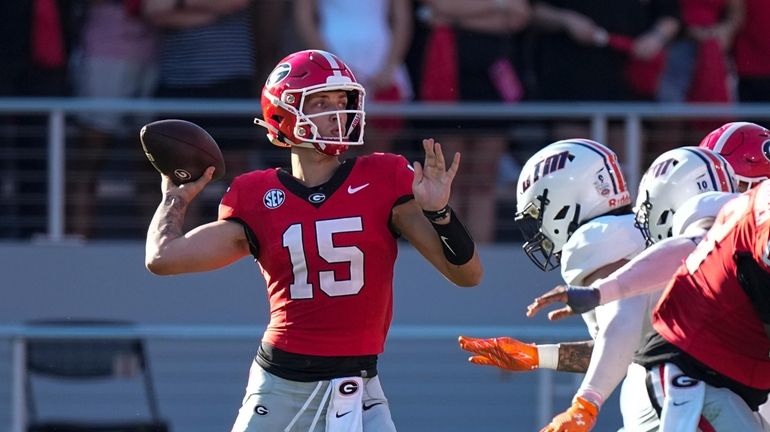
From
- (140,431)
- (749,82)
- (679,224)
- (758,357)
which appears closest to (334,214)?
(679,224)

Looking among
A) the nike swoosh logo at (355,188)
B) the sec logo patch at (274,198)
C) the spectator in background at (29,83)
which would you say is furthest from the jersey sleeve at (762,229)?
the spectator in background at (29,83)

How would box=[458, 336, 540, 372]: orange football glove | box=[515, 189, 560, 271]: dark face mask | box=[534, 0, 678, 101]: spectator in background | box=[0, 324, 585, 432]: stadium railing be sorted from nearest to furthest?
box=[458, 336, 540, 372]: orange football glove
box=[515, 189, 560, 271]: dark face mask
box=[0, 324, 585, 432]: stadium railing
box=[534, 0, 678, 101]: spectator in background

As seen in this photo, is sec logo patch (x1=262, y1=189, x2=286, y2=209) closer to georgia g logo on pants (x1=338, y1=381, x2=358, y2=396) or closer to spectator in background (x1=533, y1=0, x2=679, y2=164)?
georgia g logo on pants (x1=338, y1=381, x2=358, y2=396)

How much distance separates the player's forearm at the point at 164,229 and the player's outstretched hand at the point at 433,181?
857 millimetres

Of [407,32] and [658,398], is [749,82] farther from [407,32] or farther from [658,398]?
[658,398]

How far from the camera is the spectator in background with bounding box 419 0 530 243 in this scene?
8188 millimetres

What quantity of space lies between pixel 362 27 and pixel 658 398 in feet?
13.0

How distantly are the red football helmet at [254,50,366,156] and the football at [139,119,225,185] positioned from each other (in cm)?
26

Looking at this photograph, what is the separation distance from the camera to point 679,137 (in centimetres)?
849

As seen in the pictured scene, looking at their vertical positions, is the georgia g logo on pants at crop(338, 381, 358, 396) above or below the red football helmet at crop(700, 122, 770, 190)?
below

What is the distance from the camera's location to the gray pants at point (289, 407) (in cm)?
485

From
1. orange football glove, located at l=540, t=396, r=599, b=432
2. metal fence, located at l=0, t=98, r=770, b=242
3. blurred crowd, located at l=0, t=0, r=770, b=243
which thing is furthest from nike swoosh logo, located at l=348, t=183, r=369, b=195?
blurred crowd, located at l=0, t=0, r=770, b=243

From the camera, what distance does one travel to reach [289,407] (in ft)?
15.9

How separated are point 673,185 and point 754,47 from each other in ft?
12.8
